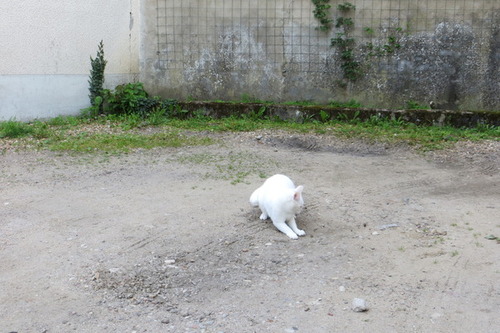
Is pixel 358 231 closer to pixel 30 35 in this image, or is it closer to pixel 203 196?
pixel 203 196

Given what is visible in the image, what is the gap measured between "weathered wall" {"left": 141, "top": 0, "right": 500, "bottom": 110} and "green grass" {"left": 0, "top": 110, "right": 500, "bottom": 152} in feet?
2.42

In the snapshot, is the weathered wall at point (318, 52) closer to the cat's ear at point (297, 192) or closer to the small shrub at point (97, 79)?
the small shrub at point (97, 79)

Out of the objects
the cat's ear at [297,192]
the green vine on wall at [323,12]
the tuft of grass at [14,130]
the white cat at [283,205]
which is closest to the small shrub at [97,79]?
the tuft of grass at [14,130]

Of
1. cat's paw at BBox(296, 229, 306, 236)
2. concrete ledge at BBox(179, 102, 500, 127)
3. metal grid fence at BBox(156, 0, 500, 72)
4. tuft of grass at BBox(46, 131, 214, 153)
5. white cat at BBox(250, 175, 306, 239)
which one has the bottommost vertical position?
cat's paw at BBox(296, 229, 306, 236)

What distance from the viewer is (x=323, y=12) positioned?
31.8 feet

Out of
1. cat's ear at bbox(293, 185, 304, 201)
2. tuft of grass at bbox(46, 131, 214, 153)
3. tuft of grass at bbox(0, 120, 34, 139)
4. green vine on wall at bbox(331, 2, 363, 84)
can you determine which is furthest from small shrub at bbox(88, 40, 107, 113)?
cat's ear at bbox(293, 185, 304, 201)

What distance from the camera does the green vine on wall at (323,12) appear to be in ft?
31.8

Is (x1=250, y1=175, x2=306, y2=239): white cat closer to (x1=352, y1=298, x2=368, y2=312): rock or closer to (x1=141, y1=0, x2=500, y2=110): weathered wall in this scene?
(x1=352, y1=298, x2=368, y2=312): rock

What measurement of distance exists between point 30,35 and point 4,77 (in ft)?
2.78

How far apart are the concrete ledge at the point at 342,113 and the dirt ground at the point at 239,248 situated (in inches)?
77.1

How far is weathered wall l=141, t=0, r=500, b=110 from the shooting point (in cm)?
936

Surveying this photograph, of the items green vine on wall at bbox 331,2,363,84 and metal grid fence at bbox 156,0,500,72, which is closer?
metal grid fence at bbox 156,0,500,72

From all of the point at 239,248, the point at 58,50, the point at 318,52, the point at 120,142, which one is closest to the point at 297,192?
the point at 239,248

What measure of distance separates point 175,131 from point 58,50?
2.89 meters
